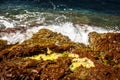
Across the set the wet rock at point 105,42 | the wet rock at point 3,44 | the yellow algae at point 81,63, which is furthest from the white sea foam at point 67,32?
the yellow algae at point 81,63

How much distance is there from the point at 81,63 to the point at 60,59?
851 mm

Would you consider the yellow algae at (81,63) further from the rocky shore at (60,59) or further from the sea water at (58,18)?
the sea water at (58,18)

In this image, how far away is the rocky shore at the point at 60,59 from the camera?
866 cm

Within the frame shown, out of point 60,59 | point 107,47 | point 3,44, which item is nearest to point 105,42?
point 107,47

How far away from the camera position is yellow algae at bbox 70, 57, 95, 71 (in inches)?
368

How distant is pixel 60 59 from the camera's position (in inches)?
375

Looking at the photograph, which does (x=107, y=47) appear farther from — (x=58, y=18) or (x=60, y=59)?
(x=58, y=18)

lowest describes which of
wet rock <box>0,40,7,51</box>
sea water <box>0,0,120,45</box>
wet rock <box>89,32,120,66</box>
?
sea water <box>0,0,120,45</box>

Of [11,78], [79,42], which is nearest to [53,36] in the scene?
[79,42]

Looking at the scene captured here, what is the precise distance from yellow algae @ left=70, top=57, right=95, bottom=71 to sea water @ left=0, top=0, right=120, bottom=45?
2.14 metres

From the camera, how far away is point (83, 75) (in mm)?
8836

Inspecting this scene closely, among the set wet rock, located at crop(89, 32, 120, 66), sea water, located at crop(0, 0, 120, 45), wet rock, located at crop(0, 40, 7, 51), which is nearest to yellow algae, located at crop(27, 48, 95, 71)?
wet rock, located at crop(89, 32, 120, 66)

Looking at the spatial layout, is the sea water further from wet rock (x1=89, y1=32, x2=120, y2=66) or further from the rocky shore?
the rocky shore

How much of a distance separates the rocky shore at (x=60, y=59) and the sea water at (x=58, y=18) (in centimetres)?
112
